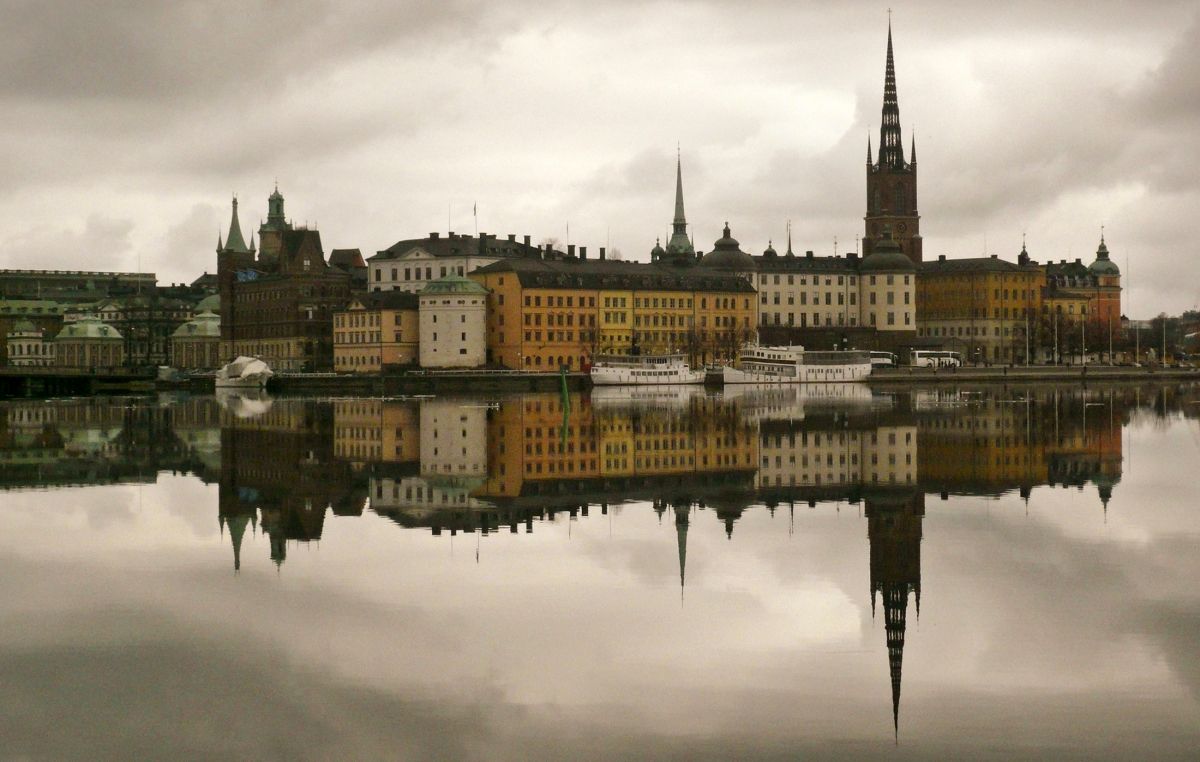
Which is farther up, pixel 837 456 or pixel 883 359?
pixel 883 359

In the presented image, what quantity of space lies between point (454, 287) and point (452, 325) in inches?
124

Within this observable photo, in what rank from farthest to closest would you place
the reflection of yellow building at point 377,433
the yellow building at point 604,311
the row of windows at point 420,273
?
the row of windows at point 420,273, the yellow building at point 604,311, the reflection of yellow building at point 377,433

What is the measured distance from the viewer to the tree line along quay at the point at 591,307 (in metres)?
129

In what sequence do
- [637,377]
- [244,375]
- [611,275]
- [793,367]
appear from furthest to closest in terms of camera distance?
[611,275]
[793,367]
[244,375]
[637,377]

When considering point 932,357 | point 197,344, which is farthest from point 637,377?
point 197,344

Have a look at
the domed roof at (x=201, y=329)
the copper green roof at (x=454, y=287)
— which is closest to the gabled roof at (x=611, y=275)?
the copper green roof at (x=454, y=287)

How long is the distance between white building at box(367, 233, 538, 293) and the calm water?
4151 inches

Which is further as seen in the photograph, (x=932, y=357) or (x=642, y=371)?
(x=932, y=357)

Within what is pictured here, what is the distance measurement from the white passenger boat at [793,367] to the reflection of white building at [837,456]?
7005 centimetres

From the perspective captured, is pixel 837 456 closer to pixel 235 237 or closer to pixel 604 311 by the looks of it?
pixel 604 311

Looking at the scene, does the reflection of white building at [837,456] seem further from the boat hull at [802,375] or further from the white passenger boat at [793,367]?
the white passenger boat at [793,367]

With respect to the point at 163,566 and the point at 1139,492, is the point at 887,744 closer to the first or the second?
the point at 163,566

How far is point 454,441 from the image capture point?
46.8 m

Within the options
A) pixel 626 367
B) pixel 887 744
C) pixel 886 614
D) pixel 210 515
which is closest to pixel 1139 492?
pixel 886 614
